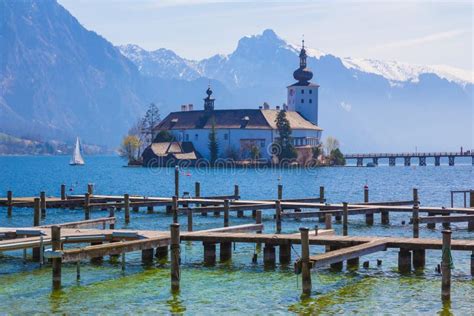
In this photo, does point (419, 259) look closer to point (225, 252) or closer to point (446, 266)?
point (446, 266)

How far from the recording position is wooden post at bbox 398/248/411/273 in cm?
3164

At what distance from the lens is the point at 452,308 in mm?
26266

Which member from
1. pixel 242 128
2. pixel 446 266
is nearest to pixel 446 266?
pixel 446 266

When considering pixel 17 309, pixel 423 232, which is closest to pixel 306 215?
pixel 423 232

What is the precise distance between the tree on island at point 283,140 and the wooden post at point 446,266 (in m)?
137

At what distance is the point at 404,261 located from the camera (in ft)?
104

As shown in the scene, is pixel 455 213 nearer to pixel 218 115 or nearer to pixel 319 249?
pixel 319 249

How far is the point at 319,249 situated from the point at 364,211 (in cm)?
1075

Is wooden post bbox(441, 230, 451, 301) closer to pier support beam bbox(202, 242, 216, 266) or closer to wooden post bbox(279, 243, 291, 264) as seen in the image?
wooden post bbox(279, 243, 291, 264)

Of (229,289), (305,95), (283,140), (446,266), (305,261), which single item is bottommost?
(229,289)

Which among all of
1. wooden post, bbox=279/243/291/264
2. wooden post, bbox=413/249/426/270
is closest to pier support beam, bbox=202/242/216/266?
wooden post, bbox=279/243/291/264

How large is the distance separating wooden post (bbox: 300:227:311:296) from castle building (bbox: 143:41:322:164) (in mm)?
140735

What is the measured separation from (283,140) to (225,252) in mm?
132383

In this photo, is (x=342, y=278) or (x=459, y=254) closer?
(x=342, y=278)
